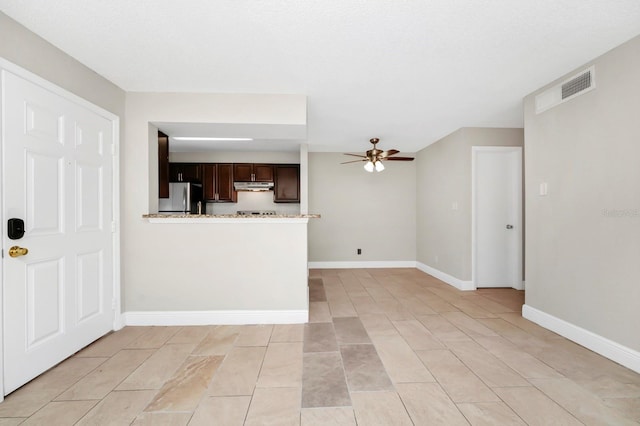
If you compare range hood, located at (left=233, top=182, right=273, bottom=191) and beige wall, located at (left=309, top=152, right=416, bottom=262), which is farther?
beige wall, located at (left=309, top=152, right=416, bottom=262)

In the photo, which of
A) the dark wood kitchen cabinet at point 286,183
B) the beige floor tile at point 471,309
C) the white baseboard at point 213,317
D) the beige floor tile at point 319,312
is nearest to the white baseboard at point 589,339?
the beige floor tile at point 471,309

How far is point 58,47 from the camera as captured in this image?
2270mm

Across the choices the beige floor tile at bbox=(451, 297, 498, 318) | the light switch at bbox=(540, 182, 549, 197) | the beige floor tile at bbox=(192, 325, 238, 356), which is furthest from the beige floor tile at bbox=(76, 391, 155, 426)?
the light switch at bbox=(540, 182, 549, 197)

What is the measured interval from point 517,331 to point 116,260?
4.14 m

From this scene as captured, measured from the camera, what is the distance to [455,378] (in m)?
2.04

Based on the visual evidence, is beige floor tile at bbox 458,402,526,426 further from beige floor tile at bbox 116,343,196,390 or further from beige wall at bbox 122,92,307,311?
beige floor tile at bbox 116,343,196,390

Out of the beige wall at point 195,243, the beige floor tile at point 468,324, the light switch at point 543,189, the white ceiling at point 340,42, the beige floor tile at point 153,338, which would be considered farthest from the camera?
the beige wall at point 195,243

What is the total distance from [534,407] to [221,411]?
190 centimetres

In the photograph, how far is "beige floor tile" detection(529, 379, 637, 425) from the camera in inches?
64.2

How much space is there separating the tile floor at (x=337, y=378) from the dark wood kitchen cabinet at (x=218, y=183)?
3.30 metres

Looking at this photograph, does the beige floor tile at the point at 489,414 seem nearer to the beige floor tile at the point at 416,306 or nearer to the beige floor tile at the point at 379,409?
the beige floor tile at the point at 379,409

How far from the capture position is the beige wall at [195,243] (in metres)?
3.08

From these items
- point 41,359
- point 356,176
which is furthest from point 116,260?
point 356,176

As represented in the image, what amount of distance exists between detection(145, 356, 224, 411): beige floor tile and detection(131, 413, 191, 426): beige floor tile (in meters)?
0.05
